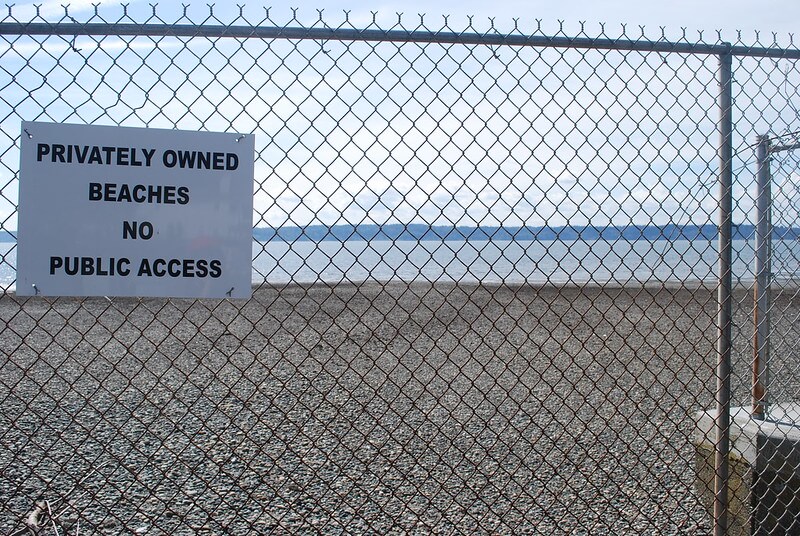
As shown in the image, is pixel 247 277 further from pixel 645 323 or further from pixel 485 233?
pixel 645 323

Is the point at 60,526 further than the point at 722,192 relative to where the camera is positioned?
Yes

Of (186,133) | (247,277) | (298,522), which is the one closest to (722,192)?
(247,277)

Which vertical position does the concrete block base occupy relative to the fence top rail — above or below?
below

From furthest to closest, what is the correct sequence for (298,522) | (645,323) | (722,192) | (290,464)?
(645,323) → (290,464) → (298,522) → (722,192)

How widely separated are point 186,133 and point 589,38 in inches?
73.1

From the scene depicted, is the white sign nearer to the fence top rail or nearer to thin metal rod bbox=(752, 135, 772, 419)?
the fence top rail

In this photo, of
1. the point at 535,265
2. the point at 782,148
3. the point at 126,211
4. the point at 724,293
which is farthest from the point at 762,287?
the point at 126,211

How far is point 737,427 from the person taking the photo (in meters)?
3.62

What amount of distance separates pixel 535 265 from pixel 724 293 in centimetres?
125

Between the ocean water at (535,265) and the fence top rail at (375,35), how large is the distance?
2.87ft

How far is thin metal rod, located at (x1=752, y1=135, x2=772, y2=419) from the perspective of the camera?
146 inches

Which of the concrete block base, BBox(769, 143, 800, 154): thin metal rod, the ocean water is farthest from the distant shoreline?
the concrete block base

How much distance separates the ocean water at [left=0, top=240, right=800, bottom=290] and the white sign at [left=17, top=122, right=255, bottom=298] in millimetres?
199

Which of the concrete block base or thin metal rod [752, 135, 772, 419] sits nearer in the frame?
the concrete block base
